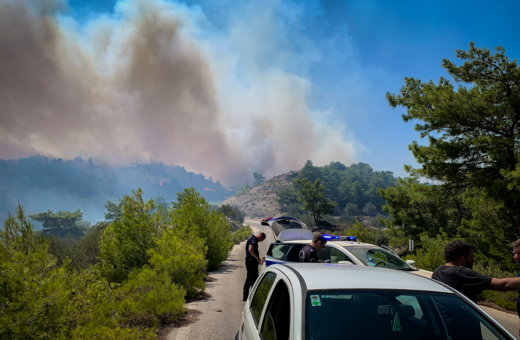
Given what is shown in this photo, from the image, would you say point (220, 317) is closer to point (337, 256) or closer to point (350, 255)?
point (337, 256)

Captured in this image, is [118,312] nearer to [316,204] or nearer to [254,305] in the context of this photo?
[254,305]

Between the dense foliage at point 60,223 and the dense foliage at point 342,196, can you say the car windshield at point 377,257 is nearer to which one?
the dense foliage at point 342,196

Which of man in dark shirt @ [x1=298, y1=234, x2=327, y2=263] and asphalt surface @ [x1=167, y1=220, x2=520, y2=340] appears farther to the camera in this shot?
asphalt surface @ [x1=167, y1=220, x2=520, y2=340]

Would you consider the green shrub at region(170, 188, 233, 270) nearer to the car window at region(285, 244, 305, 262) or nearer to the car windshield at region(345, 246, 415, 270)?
the car window at region(285, 244, 305, 262)

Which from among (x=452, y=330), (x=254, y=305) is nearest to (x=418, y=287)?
(x=452, y=330)

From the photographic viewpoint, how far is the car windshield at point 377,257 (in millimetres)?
6270

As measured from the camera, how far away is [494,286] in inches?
107

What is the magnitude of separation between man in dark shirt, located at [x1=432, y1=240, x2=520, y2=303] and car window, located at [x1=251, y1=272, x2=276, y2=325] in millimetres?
1777

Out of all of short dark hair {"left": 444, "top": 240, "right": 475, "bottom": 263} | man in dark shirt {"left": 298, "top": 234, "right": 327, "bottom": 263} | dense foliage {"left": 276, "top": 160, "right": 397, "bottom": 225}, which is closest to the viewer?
short dark hair {"left": 444, "top": 240, "right": 475, "bottom": 263}

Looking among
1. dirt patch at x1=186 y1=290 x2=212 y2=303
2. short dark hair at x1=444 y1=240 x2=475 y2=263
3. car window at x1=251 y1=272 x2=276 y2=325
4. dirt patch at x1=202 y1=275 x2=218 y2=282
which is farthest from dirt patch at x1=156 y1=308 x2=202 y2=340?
short dark hair at x1=444 y1=240 x2=475 y2=263

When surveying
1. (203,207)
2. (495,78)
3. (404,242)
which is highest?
(495,78)

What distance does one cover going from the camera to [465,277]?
289 cm

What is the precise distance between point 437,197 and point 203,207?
12.1m

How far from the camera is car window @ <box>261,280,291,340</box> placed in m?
2.11
